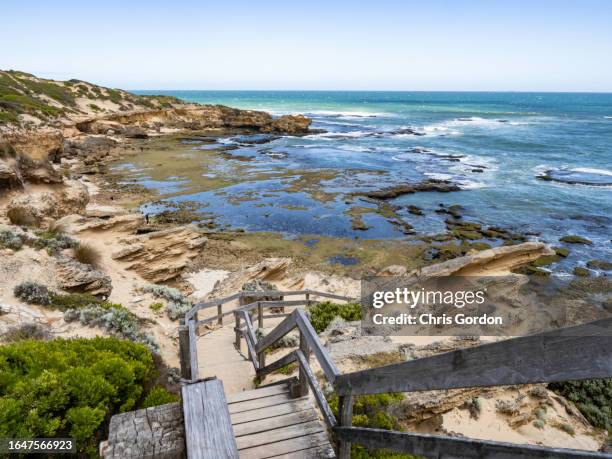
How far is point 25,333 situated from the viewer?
6.37 metres

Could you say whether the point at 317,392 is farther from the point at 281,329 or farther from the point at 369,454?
the point at 369,454

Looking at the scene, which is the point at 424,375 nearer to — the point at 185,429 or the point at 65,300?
the point at 185,429

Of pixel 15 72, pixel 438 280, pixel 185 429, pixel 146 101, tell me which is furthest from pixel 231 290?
pixel 15 72

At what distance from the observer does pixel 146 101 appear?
68250 millimetres

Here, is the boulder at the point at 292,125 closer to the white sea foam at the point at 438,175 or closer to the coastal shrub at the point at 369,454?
the white sea foam at the point at 438,175

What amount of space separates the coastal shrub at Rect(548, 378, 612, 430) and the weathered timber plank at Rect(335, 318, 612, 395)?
743cm

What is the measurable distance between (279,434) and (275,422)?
17 cm

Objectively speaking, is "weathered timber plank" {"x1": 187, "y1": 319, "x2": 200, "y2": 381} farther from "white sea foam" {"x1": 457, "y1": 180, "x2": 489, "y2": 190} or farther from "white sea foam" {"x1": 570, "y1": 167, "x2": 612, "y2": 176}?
"white sea foam" {"x1": 570, "y1": 167, "x2": 612, "y2": 176}

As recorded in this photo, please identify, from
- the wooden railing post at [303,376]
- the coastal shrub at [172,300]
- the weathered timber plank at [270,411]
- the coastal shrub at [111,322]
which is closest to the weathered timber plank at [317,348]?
the wooden railing post at [303,376]

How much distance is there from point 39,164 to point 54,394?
17882 millimetres

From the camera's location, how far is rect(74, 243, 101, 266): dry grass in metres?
12.3

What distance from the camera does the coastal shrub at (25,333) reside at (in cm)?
612

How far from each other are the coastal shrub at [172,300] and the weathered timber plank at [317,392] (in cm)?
743

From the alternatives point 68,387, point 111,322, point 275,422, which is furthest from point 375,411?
point 111,322
